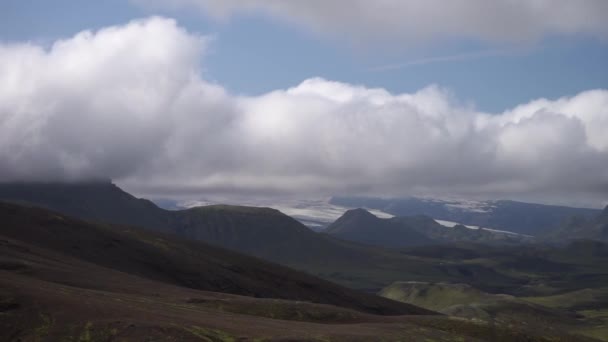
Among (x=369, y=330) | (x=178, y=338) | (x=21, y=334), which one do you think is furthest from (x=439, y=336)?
(x=21, y=334)

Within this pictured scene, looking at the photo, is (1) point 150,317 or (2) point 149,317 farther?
(1) point 150,317

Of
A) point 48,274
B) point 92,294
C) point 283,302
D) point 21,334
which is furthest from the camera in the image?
point 283,302

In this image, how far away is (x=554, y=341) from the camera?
141000 millimetres

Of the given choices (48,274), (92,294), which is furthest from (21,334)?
(48,274)

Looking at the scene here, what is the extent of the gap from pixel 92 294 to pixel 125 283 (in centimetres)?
4397

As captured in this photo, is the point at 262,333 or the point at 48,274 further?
the point at 48,274

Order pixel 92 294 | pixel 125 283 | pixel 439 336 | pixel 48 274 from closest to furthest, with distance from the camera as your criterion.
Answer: pixel 92 294
pixel 439 336
pixel 48 274
pixel 125 283

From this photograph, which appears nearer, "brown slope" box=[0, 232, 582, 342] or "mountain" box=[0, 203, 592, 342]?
"brown slope" box=[0, 232, 582, 342]

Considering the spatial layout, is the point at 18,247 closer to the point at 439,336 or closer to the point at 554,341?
the point at 439,336

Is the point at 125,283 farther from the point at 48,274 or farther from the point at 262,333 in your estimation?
the point at 262,333

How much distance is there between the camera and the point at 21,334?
243 feet

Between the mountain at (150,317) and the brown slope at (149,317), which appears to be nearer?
the brown slope at (149,317)

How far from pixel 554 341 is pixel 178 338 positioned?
3903 inches

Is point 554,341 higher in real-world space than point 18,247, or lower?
lower
